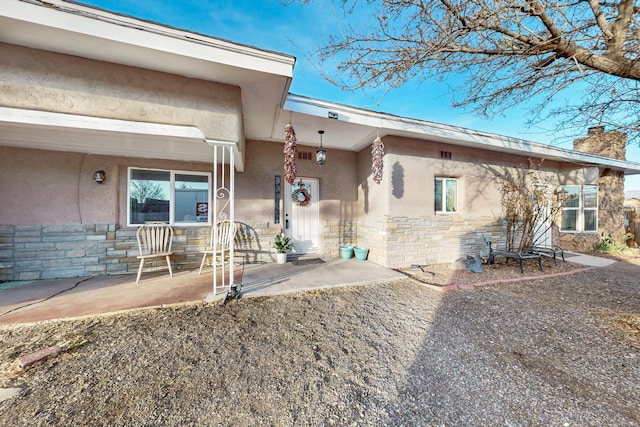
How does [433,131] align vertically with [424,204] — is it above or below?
above

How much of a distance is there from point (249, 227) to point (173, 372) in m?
3.36

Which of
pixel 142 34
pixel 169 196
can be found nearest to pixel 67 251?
pixel 169 196

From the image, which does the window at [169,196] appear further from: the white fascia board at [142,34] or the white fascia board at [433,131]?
the white fascia board at [433,131]

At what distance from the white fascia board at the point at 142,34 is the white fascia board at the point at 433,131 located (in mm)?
866

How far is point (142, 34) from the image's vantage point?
91.0 inches

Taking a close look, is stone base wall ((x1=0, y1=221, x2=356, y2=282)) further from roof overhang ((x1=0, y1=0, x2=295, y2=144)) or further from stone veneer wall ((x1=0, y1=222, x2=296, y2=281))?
roof overhang ((x1=0, y1=0, x2=295, y2=144))

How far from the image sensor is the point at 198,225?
15.2 ft

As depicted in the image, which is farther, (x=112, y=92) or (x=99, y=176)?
(x=99, y=176)

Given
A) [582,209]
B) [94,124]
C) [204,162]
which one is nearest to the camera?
[94,124]

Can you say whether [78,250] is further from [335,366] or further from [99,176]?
[335,366]

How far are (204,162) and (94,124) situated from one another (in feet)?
7.11

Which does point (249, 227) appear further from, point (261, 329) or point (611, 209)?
point (611, 209)

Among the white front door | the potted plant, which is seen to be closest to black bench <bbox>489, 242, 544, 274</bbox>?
the white front door


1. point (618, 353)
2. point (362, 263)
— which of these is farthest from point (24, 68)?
point (618, 353)
